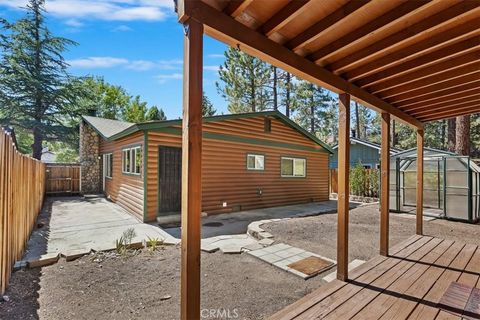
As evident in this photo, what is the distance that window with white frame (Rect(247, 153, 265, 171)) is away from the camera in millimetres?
9359

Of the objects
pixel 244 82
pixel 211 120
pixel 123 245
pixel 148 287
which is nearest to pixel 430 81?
pixel 148 287

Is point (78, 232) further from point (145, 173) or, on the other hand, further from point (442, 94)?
point (442, 94)

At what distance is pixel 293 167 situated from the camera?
1093 centimetres

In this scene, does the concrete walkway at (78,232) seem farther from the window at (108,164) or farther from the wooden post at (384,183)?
the wooden post at (384,183)

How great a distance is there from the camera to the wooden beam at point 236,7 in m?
1.68

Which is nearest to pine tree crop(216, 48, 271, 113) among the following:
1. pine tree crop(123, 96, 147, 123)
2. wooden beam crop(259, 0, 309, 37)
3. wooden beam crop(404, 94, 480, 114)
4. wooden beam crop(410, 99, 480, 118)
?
pine tree crop(123, 96, 147, 123)

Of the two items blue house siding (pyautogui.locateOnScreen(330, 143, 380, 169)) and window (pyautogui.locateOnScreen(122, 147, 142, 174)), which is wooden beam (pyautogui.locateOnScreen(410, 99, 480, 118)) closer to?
window (pyautogui.locateOnScreen(122, 147, 142, 174))

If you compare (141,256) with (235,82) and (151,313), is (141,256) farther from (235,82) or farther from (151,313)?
(235,82)

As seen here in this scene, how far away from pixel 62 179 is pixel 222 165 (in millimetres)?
8988

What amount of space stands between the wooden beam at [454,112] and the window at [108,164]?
37.2 ft

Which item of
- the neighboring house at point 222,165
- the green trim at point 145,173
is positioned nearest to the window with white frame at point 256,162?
the neighboring house at point 222,165

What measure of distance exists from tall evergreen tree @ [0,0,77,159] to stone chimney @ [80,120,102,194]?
6416 mm

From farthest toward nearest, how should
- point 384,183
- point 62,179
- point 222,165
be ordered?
point 62,179, point 222,165, point 384,183

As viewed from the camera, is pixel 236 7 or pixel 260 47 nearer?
pixel 236 7
